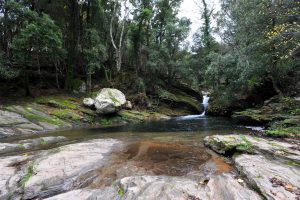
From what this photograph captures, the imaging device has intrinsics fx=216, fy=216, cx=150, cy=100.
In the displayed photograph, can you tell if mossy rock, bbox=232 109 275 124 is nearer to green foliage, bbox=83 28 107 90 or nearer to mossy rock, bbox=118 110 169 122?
mossy rock, bbox=118 110 169 122

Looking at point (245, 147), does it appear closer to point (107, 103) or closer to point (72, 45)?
point (107, 103)

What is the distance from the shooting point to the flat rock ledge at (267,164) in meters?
4.42

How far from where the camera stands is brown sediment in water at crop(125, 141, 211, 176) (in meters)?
6.21

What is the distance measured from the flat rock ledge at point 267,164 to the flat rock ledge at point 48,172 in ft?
13.0

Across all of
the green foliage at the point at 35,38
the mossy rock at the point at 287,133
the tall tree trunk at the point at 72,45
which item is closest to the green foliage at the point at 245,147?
the mossy rock at the point at 287,133

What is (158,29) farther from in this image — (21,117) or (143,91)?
(21,117)

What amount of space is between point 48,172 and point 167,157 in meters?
3.66

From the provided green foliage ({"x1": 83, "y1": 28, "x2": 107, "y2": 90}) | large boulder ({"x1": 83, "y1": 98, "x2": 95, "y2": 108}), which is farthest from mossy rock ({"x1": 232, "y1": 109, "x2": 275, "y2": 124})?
green foliage ({"x1": 83, "y1": 28, "x2": 107, "y2": 90})

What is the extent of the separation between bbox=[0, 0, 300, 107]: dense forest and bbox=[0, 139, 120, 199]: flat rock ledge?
9802mm

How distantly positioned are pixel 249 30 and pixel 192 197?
16.0 meters

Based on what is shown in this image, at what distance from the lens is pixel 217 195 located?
4359mm

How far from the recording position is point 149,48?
1148 inches

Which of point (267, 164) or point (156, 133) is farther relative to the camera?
point (156, 133)

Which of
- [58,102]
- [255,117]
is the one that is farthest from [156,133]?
[58,102]
